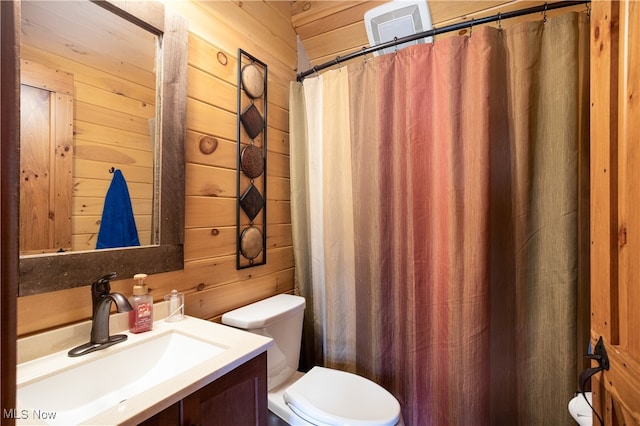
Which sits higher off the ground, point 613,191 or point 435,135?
point 435,135

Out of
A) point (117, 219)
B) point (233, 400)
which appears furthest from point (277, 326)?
point (117, 219)

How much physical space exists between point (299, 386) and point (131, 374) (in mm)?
645

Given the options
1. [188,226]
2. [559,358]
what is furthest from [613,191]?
[188,226]

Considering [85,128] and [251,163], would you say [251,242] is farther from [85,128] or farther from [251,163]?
[85,128]

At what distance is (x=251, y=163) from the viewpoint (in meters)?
1.48

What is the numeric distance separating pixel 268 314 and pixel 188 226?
1.68 ft

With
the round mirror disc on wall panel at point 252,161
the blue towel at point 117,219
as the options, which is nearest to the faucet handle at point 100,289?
the blue towel at point 117,219

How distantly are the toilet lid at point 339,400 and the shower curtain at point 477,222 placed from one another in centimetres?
25

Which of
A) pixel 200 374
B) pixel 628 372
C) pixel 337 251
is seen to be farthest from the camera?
pixel 337 251

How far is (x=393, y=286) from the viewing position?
4.75ft

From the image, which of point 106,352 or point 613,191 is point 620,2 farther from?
point 106,352

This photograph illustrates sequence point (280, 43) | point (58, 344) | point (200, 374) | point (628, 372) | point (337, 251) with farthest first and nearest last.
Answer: point (280, 43), point (337, 251), point (58, 344), point (200, 374), point (628, 372)

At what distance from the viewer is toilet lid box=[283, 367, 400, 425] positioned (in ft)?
3.45

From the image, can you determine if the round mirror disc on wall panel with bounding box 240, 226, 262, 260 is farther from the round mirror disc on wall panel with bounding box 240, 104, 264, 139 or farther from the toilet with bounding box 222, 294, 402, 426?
the round mirror disc on wall panel with bounding box 240, 104, 264, 139
